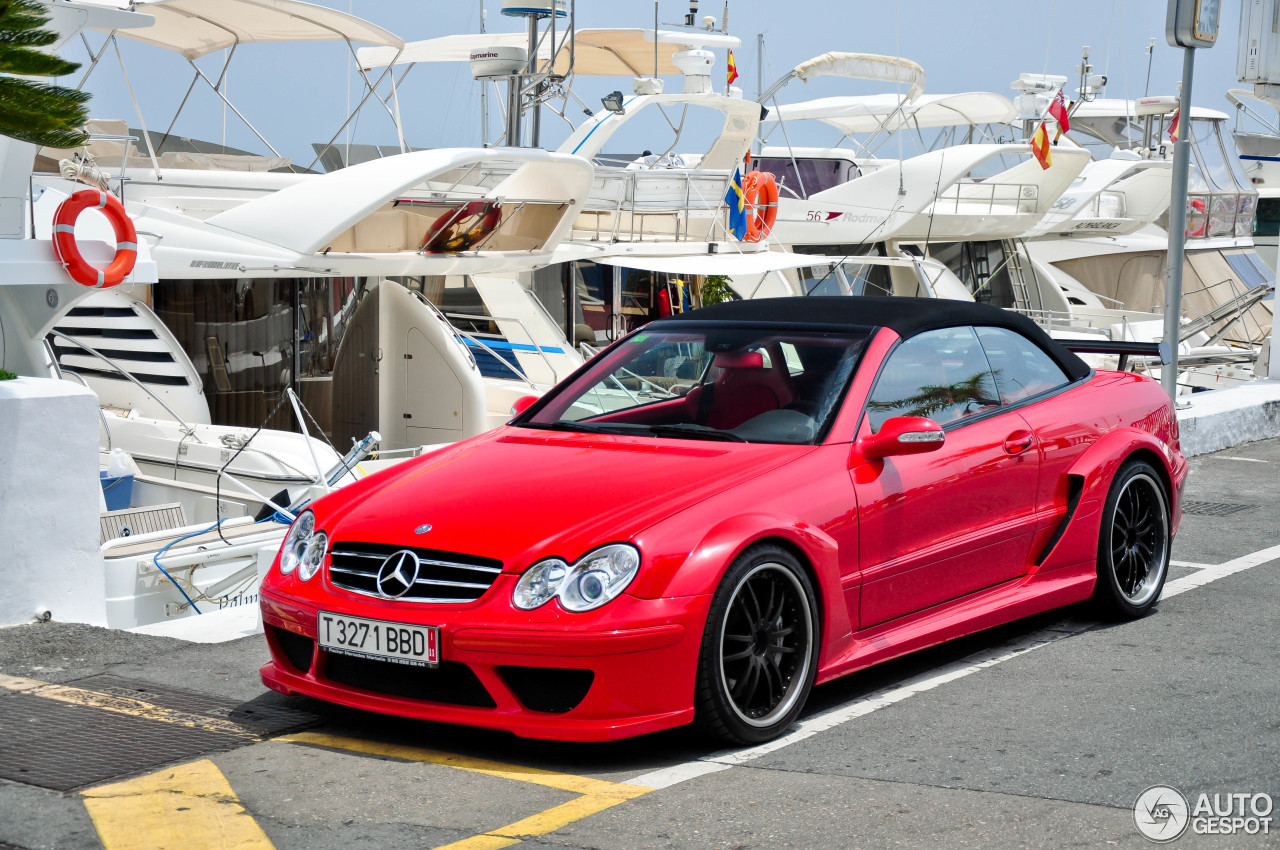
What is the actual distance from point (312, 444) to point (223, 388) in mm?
1909

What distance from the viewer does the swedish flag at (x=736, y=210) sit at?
20109 mm

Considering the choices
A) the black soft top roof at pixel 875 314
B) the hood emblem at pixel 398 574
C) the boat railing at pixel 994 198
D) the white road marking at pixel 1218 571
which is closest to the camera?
the hood emblem at pixel 398 574

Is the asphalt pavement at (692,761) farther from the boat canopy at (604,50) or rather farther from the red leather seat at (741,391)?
the boat canopy at (604,50)

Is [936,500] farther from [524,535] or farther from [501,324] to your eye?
[501,324]

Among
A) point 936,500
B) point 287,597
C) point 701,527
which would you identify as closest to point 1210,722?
point 936,500

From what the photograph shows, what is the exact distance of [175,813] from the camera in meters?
3.86

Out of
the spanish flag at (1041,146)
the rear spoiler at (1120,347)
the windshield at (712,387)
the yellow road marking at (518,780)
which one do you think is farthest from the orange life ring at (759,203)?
the yellow road marking at (518,780)

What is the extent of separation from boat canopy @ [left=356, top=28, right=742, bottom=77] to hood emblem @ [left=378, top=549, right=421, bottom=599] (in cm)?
1612

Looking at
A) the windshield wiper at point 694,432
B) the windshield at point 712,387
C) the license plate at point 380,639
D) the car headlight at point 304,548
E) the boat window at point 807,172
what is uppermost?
the boat window at point 807,172

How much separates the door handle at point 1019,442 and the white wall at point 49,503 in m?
3.79

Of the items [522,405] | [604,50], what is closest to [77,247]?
[522,405]

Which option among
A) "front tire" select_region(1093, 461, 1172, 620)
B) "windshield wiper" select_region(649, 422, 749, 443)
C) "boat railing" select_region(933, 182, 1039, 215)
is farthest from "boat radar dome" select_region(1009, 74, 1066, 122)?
"windshield wiper" select_region(649, 422, 749, 443)

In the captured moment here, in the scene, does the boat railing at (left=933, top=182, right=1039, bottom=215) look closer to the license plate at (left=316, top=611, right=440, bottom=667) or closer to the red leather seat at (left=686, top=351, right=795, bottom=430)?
the red leather seat at (left=686, top=351, right=795, bottom=430)

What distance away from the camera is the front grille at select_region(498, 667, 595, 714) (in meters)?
4.19
